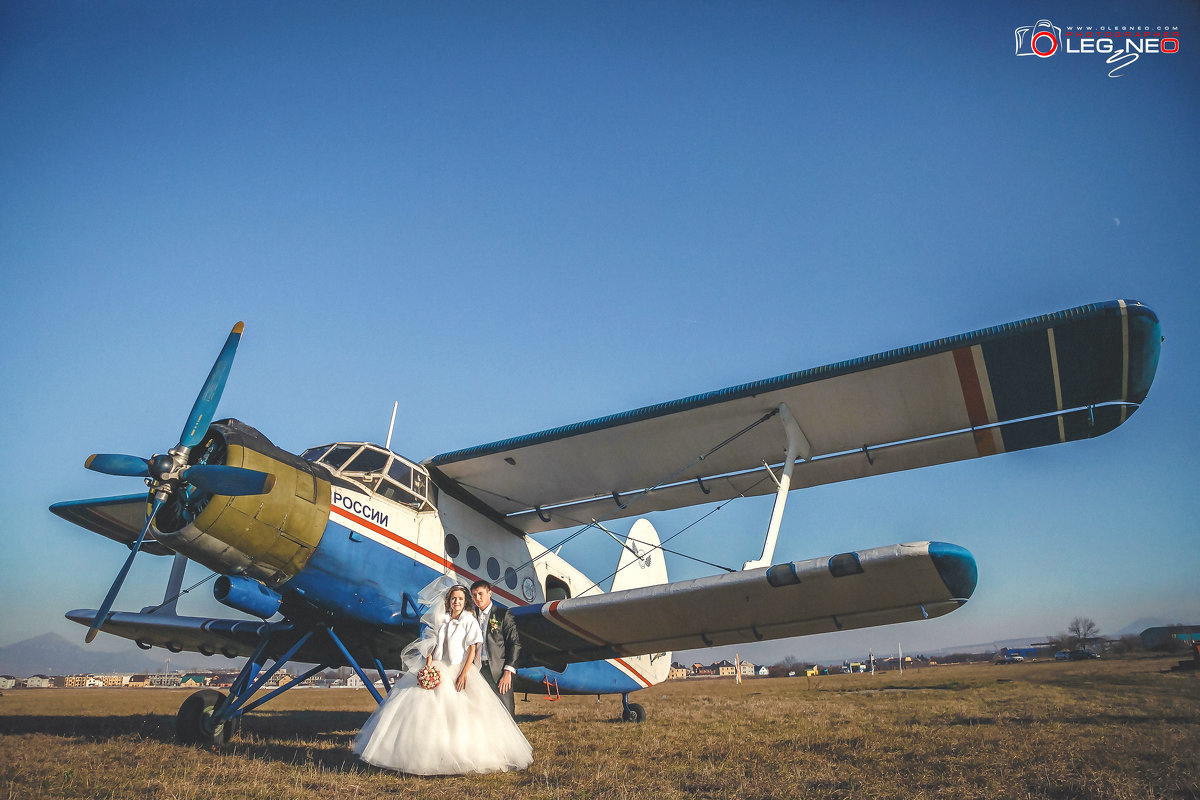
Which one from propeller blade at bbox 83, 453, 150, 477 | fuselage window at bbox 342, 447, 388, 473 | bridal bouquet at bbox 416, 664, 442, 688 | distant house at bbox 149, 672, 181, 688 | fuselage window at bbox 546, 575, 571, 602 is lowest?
distant house at bbox 149, 672, 181, 688

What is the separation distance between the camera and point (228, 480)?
637 cm

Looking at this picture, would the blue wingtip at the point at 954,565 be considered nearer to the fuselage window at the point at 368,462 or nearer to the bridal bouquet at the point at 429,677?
the bridal bouquet at the point at 429,677

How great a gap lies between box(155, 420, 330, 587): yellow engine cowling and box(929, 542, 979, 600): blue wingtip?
6.43 m

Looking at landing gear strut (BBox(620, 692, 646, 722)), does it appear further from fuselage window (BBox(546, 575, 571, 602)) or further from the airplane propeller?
the airplane propeller

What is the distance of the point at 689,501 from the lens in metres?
11.2

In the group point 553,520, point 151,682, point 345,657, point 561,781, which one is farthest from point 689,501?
point 151,682

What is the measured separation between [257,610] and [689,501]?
658 centimetres

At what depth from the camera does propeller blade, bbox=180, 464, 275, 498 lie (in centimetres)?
634

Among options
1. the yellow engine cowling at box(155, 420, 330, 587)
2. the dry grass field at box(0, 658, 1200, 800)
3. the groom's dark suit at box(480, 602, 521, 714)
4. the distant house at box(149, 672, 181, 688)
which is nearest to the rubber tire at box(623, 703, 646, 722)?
the dry grass field at box(0, 658, 1200, 800)

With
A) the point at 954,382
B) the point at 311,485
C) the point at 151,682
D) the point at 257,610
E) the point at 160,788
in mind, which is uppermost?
the point at 954,382

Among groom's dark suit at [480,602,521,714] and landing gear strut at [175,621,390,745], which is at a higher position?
groom's dark suit at [480,602,521,714]

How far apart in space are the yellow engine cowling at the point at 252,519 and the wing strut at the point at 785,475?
495cm

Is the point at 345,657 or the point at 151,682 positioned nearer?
the point at 345,657

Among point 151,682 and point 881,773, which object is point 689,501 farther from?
point 151,682
